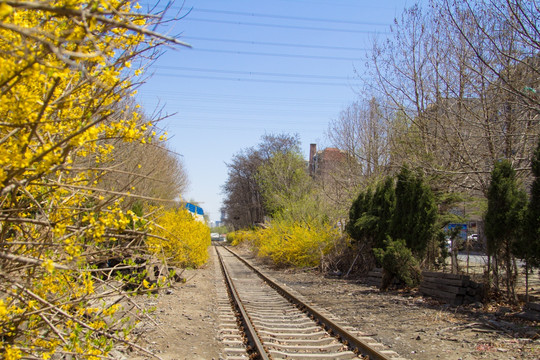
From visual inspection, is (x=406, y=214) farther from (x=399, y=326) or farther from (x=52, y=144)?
(x=52, y=144)

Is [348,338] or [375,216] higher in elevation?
[375,216]

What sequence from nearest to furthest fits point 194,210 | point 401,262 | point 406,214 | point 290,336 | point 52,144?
point 52,144, point 290,336, point 401,262, point 406,214, point 194,210

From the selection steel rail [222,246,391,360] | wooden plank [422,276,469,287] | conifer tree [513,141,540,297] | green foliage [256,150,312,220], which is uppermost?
green foliage [256,150,312,220]

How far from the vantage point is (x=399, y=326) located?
8.98 m

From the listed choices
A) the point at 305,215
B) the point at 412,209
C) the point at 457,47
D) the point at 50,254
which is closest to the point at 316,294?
the point at 412,209

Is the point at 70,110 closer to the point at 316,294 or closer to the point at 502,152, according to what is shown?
the point at 316,294

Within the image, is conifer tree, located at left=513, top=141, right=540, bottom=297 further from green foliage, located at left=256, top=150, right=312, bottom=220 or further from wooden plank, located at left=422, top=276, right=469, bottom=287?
green foliage, located at left=256, top=150, right=312, bottom=220

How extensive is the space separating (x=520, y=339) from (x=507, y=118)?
6.65 metres

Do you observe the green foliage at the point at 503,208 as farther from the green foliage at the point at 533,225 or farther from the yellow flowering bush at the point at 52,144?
the yellow flowering bush at the point at 52,144

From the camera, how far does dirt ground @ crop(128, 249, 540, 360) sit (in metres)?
7.18

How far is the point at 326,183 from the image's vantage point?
32.7 m

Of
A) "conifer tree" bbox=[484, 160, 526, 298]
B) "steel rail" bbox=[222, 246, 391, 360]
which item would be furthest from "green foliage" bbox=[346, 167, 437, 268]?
"steel rail" bbox=[222, 246, 391, 360]

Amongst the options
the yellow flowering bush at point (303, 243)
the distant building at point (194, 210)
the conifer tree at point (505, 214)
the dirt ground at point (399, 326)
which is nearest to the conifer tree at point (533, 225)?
the conifer tree at point (505, 214)

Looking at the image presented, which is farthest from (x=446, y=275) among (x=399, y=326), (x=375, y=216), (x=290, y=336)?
(x=375, y=216)
